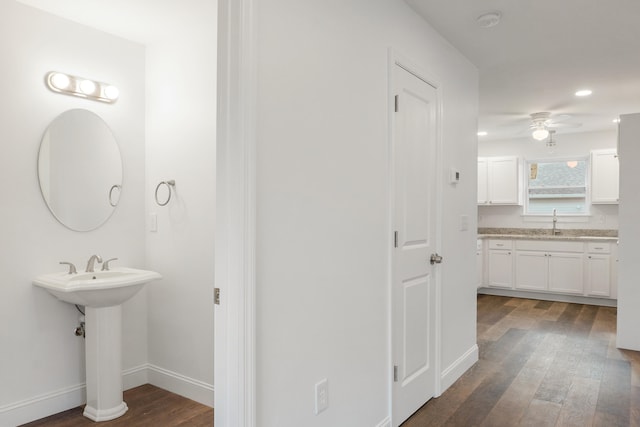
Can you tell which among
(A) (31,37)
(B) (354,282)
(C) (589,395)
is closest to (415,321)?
(B) (354,282)

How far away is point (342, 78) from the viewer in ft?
6.61

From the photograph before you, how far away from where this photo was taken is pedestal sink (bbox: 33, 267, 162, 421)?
2561 millimetres

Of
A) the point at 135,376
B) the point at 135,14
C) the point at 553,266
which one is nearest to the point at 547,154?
the point at 553,266

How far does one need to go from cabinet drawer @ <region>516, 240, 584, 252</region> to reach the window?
84cm

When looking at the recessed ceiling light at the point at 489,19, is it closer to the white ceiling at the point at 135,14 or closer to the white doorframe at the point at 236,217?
the white ceiling at the point at 135,14

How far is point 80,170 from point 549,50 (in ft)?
11.6

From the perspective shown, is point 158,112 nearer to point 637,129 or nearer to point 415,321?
point 415,321

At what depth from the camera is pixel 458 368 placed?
3.28 meters

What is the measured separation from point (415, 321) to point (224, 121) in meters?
1.78

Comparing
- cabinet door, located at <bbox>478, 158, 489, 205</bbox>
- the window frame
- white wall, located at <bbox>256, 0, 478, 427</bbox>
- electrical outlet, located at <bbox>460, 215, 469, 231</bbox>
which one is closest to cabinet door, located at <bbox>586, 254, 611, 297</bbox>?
the window frame

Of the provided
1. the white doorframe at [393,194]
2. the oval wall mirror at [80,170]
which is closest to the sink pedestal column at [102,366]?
the oval wall mirror at [80,170]

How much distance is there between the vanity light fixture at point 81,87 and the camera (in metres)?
2.69

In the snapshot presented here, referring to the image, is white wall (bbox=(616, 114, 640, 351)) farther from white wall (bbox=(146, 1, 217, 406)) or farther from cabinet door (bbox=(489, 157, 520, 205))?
white wall (bbox=(146, 1, 217, 406))

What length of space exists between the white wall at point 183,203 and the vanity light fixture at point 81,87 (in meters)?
0.29
